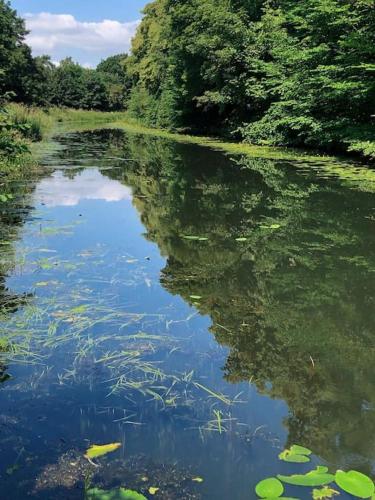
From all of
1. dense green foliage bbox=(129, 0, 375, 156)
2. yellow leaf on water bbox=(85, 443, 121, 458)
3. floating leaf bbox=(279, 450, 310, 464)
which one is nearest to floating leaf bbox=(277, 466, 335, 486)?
floating leaf bbox=(279, 450, 310, 464)

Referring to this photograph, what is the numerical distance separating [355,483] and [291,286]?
3.18 m

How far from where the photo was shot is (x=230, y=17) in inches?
973

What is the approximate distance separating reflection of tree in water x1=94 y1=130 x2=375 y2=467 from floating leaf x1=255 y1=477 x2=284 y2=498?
46 centimetres

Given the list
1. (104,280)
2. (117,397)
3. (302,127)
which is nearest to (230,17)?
(302,127)

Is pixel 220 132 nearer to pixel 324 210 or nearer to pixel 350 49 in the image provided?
pixel 350 49

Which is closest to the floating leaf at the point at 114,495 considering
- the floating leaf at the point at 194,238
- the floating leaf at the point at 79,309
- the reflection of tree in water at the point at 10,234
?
the reflection of tree in water at the point at 10,234

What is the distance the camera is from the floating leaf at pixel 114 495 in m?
2.37

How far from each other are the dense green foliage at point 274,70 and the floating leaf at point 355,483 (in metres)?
12.5

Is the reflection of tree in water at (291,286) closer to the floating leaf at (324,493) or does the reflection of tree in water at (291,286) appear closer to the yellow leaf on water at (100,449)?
the floating leaf at (324,493)

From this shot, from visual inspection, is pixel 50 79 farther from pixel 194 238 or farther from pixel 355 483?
pixel 355 483

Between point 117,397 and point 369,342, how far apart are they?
216 cm

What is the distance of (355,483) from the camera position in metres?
2.47

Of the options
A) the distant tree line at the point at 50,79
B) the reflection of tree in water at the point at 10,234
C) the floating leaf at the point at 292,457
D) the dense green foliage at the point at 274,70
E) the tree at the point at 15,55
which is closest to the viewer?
the floating leaf at the point at 292,457

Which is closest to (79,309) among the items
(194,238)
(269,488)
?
(269,488)
